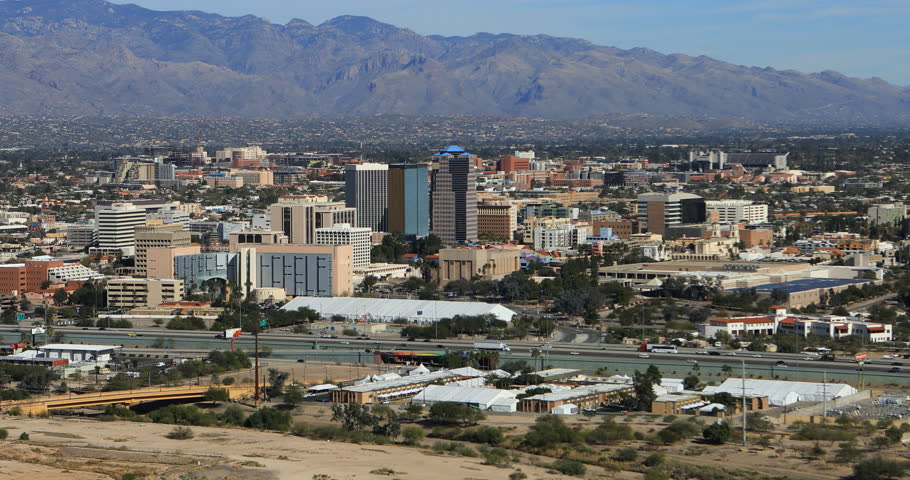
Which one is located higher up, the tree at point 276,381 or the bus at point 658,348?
the bus at point 658,348

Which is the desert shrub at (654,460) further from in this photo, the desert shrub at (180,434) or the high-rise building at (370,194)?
the high-rise building at (370,194)

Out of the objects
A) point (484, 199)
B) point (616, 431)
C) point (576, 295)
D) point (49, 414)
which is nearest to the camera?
point (616, 431)

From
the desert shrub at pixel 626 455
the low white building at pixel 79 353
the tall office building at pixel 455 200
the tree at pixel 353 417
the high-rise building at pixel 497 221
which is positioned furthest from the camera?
the high-rise building at pixel 497 221

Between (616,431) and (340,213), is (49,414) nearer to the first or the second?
(616,431)

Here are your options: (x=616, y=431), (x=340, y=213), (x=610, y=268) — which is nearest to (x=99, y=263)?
(x=340, y=213)

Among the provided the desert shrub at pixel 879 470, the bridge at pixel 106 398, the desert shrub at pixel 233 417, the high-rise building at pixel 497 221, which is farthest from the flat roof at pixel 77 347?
the high-rise building at pixel 497 221

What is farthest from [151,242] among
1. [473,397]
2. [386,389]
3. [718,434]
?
[718,434]
